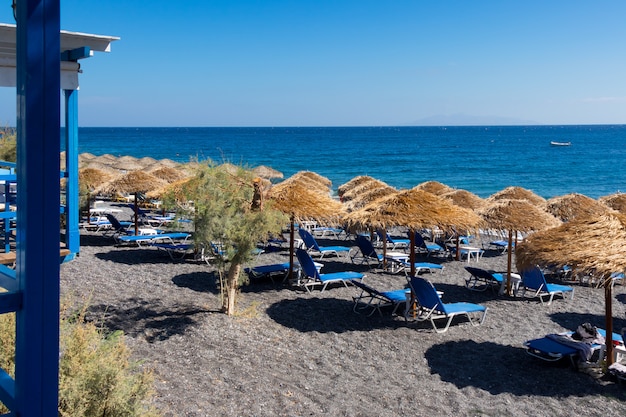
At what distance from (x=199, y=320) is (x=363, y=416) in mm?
3147

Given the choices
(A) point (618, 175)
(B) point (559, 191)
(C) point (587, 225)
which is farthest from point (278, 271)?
(A) point (618, 175)

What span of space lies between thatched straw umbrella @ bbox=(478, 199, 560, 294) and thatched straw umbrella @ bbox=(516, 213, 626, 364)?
2.37 m

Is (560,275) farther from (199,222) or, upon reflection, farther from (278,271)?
(199,222)

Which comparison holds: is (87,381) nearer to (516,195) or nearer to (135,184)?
(135,184)

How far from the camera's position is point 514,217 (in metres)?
9.50

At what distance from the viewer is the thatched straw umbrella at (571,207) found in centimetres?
1203

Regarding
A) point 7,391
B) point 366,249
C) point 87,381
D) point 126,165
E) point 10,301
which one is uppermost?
point 10,301

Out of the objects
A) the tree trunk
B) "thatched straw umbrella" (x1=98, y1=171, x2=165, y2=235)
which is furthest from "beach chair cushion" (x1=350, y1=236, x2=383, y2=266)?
"thatched straw umbrella" (x1=98, y1=171, x2=165, y2=235)

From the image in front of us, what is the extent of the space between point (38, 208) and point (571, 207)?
40.3 ft

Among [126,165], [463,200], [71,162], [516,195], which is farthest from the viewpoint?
[126,165]

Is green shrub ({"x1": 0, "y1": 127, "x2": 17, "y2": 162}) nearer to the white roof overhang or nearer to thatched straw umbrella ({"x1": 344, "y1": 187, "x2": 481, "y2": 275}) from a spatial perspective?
thatched straw umbrella ({"x1": 344, "y1": 187, "x2": 481, "y2": 275})

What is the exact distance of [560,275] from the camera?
11.5 m

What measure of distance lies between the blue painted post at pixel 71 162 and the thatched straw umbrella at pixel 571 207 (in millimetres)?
10545

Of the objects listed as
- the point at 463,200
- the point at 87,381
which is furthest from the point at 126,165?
the point at 87,381
